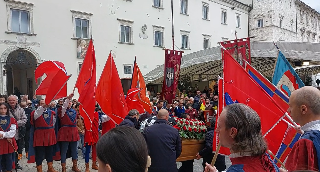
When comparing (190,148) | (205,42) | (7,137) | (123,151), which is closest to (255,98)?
(190,148)

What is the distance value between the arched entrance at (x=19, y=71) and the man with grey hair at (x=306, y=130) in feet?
56.5

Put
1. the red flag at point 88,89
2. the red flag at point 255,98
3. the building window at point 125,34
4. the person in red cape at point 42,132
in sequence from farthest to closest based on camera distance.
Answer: the building window at point 125,34 < the person in red cape at point 42,132 < the red flag at point 88,89 < the red flag at point 255,98

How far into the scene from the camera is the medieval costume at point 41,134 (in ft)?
22.4

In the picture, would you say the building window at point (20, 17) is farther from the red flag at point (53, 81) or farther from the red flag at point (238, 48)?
the red flag at point (238, 48)

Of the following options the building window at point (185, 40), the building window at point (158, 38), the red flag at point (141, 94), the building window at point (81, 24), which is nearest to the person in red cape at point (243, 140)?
the red flag at point (141, 94)

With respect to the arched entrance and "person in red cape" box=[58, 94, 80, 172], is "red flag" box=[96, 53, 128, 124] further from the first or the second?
the arched entrance

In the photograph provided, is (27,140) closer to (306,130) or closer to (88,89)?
(88,89)

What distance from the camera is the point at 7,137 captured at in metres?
6.13

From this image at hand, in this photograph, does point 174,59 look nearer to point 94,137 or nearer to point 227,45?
point 227,45

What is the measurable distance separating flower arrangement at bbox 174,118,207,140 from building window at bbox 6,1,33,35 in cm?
1467

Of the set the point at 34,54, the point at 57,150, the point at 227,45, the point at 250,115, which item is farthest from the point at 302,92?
the point at 34,54

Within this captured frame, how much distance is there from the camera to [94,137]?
759cm

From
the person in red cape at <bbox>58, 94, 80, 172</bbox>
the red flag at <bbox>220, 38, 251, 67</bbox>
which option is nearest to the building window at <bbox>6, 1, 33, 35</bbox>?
the person in red cape at <bbox>58, 94, 80, 172</bbox>

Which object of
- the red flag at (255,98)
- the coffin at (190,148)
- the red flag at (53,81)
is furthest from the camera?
the red flag at (53,81)
